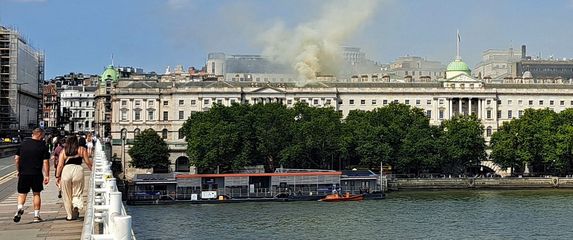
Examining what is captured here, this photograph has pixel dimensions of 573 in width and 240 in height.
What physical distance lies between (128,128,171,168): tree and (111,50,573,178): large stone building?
17.0 metres

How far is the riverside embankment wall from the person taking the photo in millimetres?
88438

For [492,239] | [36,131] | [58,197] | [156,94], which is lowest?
[492,239]

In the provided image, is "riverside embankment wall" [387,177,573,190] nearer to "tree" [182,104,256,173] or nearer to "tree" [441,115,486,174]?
"tree" [441,115,486,174]

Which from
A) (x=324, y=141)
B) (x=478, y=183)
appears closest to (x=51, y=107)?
(x=324, y=141)

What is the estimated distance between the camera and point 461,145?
318ft

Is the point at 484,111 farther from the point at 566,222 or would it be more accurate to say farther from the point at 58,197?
the point at 58,197

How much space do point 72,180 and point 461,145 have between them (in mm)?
84817

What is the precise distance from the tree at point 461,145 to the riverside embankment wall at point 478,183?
582 cm

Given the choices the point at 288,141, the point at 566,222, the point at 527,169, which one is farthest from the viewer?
the point at 527,169

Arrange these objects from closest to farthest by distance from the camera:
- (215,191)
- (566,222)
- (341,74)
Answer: (566,222) < (215,191) < (341,74)

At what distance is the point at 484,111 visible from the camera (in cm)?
12125

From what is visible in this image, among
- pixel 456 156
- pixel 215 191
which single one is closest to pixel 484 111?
pixel 456 156

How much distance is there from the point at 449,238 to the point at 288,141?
4950 cm

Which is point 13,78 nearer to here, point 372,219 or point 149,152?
point 149,152
